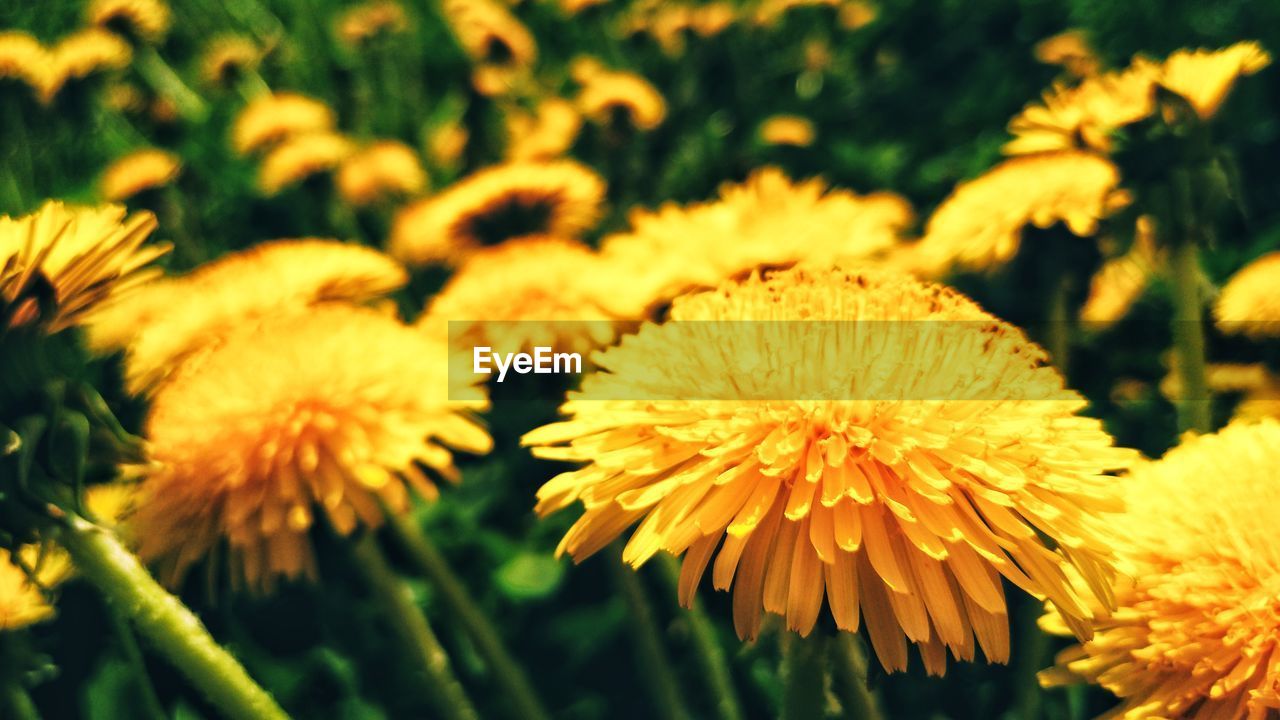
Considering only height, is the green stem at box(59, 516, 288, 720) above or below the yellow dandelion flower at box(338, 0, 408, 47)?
below

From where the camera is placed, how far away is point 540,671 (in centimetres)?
118

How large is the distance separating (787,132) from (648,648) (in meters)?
1.38

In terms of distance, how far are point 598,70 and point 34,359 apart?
6.67 ft

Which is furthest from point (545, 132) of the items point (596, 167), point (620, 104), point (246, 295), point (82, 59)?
point (246, 295)

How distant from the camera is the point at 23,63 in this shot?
70.4 inches

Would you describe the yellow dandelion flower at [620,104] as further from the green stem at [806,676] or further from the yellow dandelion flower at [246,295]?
the green stem at [806,676]

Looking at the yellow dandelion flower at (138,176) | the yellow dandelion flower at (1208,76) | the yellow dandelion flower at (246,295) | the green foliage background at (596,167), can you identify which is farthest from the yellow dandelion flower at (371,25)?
the yellow dandelion flower at (1208,76)

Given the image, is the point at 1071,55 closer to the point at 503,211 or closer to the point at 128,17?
the point at 503,211

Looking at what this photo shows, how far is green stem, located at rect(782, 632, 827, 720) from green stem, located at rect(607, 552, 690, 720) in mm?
338

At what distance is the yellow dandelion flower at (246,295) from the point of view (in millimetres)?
1018

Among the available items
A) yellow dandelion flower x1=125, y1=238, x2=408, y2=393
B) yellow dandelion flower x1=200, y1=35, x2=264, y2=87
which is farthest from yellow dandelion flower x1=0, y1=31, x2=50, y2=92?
yellow dandelion flower x1=125, y1=238, x2=408, y2=393

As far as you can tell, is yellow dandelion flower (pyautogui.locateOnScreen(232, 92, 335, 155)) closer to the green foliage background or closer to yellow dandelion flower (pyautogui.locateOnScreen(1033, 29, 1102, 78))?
the green foliage background

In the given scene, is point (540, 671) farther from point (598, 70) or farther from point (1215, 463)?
point (598, 70)

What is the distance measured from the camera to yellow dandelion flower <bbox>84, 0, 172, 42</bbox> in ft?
7.23
